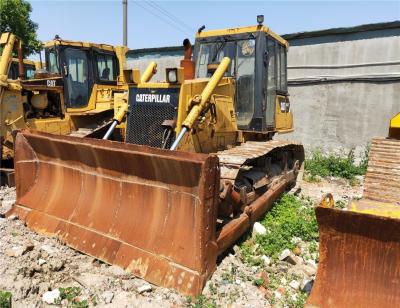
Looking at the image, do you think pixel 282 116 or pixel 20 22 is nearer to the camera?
pixel 282 116

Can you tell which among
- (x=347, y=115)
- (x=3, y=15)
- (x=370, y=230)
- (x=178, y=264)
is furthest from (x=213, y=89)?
(x=3, y=15)

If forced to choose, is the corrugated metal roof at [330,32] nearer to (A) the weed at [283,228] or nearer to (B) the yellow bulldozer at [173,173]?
(B) the yellow bulldozer at [173,173]

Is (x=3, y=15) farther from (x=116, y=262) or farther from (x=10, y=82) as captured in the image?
(x=116, y=262)

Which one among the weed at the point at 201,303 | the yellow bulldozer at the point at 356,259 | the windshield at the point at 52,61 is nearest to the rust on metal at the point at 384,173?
the yellow bulldozer at the point at 356,259

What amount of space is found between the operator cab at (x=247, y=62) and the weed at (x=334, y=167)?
128 inches

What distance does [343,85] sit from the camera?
1048 cm

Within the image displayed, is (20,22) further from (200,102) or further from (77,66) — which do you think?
(200,102)

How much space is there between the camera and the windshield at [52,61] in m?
8.97

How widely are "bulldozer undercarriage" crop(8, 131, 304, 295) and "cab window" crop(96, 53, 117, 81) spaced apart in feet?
16.1

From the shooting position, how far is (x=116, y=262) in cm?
386

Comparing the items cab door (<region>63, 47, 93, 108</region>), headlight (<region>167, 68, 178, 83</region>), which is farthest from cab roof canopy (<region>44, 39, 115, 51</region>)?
headlight (<region>167, 68, 178, 83</region>)

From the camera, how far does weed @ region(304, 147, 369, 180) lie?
9.22 m

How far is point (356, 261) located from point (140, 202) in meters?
2.11

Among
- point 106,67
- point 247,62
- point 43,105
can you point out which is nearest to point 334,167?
point 247,62
